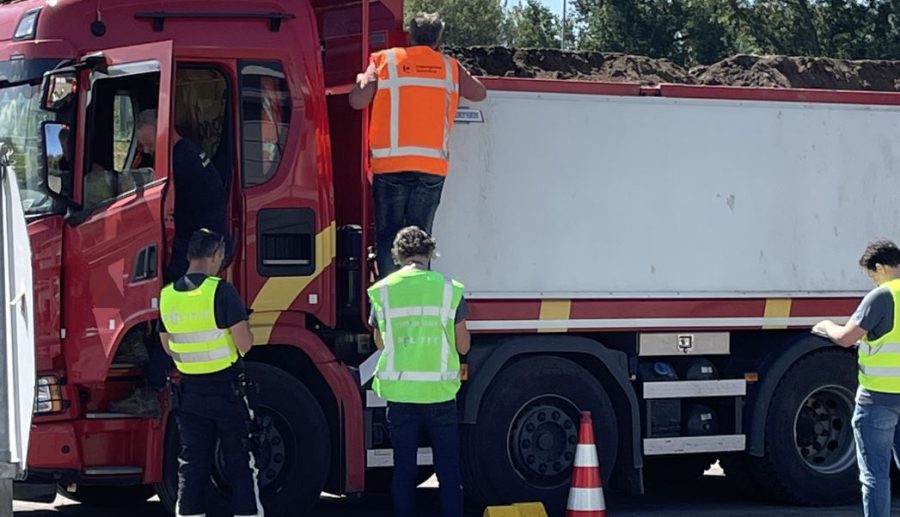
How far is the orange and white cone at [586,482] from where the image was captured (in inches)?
326

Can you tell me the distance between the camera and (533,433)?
925cm

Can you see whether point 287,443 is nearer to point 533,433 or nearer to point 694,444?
point 533,433

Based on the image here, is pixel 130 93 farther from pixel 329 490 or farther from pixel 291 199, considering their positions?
pixel 329 490

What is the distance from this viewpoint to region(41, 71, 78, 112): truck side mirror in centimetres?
791

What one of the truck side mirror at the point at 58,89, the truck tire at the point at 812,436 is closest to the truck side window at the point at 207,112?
the truck side mirror at the point at 58,89

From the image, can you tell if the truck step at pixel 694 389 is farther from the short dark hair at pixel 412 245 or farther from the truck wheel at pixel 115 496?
the truck wheel at pixel 115 496

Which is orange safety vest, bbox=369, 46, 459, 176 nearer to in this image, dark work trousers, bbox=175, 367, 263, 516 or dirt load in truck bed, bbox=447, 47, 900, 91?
dark work trousers, bbox=175, 367, 263, 516

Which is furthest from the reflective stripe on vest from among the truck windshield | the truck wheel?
the truck wheel

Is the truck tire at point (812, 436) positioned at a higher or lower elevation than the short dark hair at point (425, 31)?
lower

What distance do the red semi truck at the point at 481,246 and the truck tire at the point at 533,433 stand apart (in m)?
0.01

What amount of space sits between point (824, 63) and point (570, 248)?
1321 centimetres

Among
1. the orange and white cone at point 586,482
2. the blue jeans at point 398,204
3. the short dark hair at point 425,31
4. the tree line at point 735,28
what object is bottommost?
the orange and white cone at point 586,482

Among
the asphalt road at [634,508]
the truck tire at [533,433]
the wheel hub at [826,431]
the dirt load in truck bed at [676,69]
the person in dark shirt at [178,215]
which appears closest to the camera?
the person in dark shirt at [178,215]

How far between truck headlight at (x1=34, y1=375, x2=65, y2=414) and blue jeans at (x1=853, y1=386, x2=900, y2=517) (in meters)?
4.43
